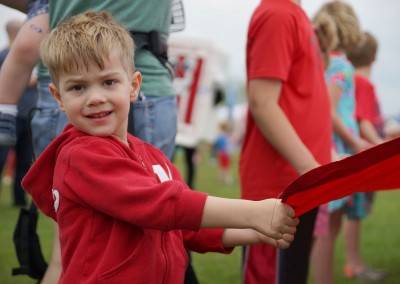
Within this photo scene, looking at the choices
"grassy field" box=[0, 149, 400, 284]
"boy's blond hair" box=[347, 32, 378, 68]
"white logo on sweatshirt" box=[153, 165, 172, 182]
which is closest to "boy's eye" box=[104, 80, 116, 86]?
"white logo on sweatshirt" box=[153, 165, 172, 182]

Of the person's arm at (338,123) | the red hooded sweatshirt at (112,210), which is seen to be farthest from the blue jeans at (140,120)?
the person's arm at (338,123)

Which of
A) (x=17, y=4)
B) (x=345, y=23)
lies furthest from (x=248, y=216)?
(x=345, y=23)

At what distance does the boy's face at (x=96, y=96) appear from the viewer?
1.78 meters

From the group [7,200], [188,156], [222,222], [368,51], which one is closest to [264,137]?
[222,222]

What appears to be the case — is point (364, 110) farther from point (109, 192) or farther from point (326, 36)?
point (109, 192)

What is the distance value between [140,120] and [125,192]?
649 millimetres

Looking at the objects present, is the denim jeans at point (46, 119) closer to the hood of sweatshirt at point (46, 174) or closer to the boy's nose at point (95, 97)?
the hood of sweatshirt at point (46, 174)

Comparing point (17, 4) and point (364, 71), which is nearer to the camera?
point (17, 4)

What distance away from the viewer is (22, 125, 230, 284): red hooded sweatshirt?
165 centimetres

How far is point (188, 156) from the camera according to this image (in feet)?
25.6

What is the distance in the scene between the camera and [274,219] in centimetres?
169

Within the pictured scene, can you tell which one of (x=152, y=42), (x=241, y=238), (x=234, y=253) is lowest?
(x=234, y=253)

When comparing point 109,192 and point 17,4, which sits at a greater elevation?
point 17,4

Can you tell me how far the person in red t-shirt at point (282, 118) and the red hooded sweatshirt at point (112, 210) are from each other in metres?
0.83
